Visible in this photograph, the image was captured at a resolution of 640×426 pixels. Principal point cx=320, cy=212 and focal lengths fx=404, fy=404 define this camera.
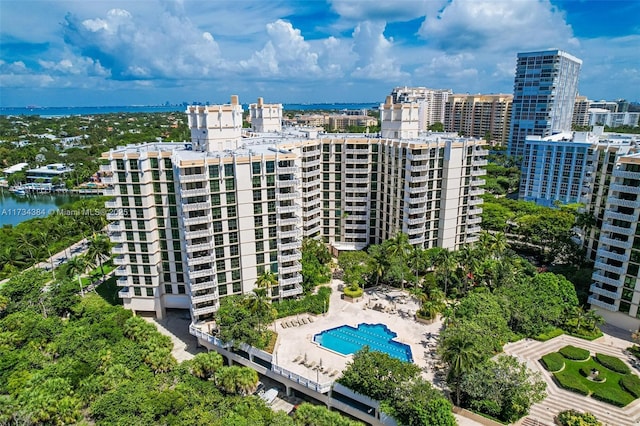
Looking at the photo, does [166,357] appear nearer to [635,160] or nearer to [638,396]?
[638,396]

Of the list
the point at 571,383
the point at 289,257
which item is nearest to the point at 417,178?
the point at 289,257

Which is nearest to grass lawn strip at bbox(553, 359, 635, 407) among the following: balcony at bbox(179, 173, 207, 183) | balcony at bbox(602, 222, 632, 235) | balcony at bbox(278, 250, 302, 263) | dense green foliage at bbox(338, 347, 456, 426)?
dense green foliage at bbox(338, 347, 456, 426)

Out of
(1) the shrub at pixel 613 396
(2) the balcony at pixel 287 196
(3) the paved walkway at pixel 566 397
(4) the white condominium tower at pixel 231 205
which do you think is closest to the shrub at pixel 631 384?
(1) the shrub at pixel 613 396

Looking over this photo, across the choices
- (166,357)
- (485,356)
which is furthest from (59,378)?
(485,356)

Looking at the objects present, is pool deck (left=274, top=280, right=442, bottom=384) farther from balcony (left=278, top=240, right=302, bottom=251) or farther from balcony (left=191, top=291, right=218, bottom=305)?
balcony (left=278, top=240, right=302, bottom=251)

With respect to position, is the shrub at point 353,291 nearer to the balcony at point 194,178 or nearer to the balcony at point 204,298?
the balcony at point 204,298
